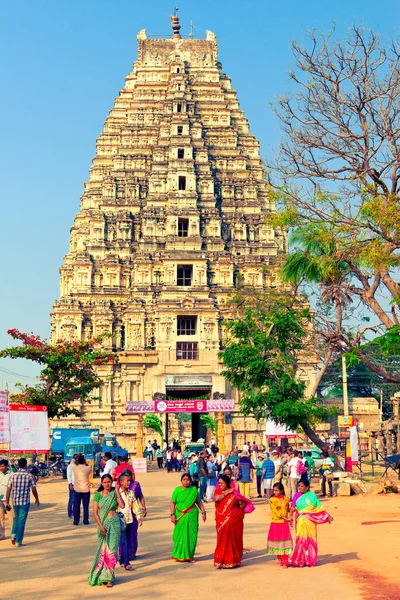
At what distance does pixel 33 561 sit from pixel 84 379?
25.2 m

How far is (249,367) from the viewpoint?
2695 centimetres

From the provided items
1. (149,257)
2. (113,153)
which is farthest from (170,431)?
(113,153)

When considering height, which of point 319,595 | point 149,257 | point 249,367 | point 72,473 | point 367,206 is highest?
point 149,257

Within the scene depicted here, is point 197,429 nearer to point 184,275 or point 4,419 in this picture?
point 184,275

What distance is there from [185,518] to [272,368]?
15.0 meters

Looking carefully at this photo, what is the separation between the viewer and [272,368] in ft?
88.5

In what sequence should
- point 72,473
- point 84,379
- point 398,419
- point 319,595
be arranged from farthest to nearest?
point 84,379, point 398,419, point 72,473, point 319,595

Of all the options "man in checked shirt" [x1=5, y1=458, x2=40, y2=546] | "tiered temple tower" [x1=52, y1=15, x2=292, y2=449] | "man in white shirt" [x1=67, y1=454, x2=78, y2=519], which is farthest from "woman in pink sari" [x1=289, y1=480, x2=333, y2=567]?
"tiered temple tower" [x1=52, y1=15, x2=292, y2=449]

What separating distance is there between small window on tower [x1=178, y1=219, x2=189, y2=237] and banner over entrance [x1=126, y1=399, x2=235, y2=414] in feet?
62.9

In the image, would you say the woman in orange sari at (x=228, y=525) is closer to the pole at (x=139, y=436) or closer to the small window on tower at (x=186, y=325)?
the pole at (x=139, y=436)

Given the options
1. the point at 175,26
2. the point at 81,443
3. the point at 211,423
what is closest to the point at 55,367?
the point at 81,443

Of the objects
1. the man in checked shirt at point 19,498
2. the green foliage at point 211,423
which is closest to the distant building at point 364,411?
the green foliage at point 211,423

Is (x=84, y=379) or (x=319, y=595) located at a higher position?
(x=84, y=379)

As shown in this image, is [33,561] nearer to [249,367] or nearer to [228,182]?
[249,367]
